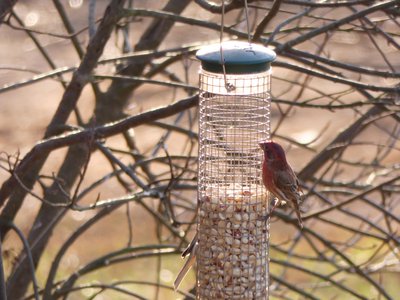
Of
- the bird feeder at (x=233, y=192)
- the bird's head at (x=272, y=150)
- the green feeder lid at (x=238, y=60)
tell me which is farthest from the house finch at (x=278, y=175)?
the green feeder lid at (x=238, y=60)

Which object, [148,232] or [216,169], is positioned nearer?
[216,169]

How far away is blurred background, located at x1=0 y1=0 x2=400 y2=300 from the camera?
5055 mm

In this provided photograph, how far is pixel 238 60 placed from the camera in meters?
3.93

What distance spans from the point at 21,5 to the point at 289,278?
913cm

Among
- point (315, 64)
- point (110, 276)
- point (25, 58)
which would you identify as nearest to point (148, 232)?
point (110, 276)

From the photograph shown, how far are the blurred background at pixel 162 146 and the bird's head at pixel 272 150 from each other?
0.60 meters

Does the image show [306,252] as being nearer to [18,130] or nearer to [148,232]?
[148,232]

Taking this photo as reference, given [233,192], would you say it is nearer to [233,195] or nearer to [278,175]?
[233,195]

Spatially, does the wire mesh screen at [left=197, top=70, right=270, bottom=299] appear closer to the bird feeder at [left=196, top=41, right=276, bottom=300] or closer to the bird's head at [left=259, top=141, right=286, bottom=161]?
the bird feeder at [left=196, top=41, right=276, bottom=300]

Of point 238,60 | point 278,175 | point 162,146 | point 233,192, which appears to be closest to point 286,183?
point 278,175

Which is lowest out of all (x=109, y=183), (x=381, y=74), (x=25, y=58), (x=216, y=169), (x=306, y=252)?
(x=216, y=169)

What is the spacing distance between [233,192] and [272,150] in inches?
13.2

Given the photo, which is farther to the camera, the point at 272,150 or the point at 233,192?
the point at 233,192

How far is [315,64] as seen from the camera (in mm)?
5121
